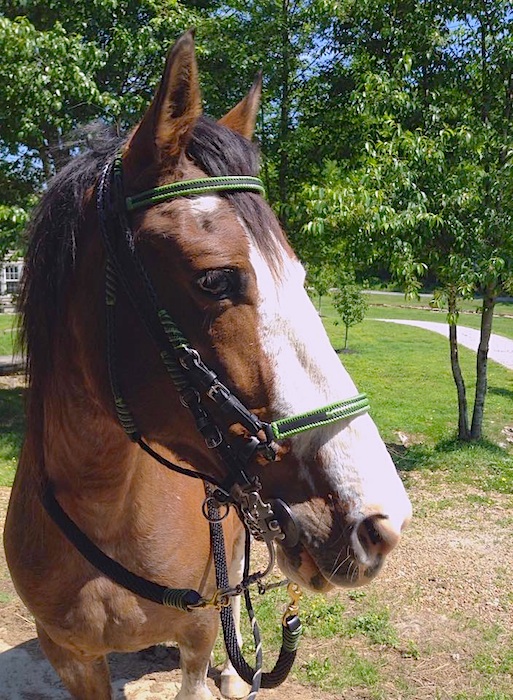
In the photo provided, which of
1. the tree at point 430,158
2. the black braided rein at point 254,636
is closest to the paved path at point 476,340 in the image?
the tree at point 430,158

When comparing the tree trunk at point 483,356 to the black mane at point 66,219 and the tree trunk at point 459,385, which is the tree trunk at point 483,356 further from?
the black mane at point 66,219

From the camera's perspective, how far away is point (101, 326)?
150 cm

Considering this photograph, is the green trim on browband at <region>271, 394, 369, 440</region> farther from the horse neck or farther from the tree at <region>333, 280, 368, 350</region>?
the tree at <region>333, 280, 368, 350</region>

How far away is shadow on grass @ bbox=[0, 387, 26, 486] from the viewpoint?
6850 millimetres

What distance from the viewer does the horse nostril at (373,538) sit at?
1.25m

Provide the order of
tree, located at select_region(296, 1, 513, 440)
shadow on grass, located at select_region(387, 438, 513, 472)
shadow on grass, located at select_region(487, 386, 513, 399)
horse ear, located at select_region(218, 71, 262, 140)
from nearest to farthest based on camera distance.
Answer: horse ear, located at select_region(218, 71, 262, 140), tree, located at select_region(296, 1, 513, 440), shadow on grass, located at select_region(387, 438, 513, 472), shadow on grass, located at select_region(487, 386, 513, 399)

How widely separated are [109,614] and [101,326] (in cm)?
107

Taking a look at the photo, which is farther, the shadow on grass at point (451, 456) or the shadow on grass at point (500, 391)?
→ the shadow on grass at point (500, 391)

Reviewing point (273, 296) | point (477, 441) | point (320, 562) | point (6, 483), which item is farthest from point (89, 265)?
point (477, 441)

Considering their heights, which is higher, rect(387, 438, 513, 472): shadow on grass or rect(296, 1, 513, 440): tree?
rect(296, 1, 513, 440): tree

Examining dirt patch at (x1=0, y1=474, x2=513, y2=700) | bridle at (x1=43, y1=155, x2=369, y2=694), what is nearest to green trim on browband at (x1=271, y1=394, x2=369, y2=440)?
bridle at (x1=43, y1=155, x2=369, y2=694)

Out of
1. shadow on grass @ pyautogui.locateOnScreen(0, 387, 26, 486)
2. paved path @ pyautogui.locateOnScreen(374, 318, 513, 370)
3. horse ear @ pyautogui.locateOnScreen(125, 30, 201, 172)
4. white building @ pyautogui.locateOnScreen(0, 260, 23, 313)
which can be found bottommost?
shadow on grass @ pyautogui.locateOnScreen(0, 387, 26, 486)

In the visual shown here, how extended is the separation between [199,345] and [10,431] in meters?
7.61

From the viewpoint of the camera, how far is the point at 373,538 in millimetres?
1269
